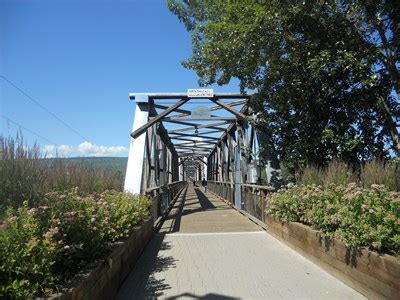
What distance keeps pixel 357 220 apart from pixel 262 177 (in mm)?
10146

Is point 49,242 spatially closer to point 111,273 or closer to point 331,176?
point 111,273

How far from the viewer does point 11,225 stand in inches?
138

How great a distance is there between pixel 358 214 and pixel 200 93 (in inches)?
444

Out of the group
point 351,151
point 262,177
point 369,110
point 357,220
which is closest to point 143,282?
point 357,220

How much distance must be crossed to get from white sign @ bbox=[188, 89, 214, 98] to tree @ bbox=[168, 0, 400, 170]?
471 centimetres

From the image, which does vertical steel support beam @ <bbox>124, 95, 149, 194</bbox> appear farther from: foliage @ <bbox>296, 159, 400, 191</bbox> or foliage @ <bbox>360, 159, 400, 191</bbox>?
foliage @ <bbox>360, 159, 400, 191</bbox>

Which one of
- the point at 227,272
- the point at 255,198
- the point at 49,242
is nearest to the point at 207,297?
the point at 227,272

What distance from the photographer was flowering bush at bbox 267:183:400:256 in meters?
4.65

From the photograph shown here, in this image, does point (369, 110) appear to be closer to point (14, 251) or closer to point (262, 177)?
point (262, 177)

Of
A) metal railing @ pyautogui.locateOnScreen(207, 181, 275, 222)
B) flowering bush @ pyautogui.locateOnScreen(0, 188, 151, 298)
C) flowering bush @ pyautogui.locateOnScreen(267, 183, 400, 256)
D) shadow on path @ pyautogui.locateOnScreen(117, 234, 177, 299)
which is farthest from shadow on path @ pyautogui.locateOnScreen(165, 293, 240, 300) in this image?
metal railing @ pyautogui.locateOnScreen(207, 181, 275, 222)

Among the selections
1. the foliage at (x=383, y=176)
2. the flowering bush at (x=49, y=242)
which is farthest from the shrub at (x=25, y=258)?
the foliage at (x=383, y=176)

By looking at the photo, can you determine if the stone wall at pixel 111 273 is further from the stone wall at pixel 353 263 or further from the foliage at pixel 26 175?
the stone wall at pixel 353 263

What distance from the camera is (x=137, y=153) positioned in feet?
49.2

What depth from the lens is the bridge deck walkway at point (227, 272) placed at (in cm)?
530
